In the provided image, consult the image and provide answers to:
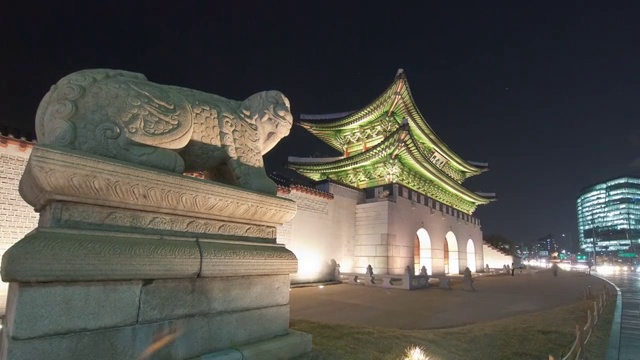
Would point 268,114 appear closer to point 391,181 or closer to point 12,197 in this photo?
point 12,197

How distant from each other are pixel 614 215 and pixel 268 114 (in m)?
122

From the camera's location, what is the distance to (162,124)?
2570 mm

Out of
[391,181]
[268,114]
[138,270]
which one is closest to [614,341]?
[268,114]

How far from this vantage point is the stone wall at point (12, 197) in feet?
23.4

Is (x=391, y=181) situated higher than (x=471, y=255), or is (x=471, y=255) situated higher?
(x=391, y=181)

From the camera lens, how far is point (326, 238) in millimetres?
14844

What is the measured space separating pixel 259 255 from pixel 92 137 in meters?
1.61

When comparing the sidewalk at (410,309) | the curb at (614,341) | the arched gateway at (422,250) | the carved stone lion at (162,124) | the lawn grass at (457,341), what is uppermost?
the carved stone lion at (162,124)

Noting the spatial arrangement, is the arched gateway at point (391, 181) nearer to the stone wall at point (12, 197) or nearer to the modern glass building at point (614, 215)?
the stone wall at point (12, 197)

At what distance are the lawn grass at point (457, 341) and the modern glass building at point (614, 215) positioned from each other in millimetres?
95592

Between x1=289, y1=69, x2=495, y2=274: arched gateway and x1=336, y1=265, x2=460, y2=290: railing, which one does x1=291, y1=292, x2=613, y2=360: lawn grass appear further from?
x1=289, y1=69, x2=495, y2=274: arched gateway

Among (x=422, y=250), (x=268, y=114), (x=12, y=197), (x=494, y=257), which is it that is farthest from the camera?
(x=494, y=257)

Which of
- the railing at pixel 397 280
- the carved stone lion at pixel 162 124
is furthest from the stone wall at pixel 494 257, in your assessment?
the carved stone lion at pixel 162 124

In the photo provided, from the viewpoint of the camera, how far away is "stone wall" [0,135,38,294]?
7125 mm
